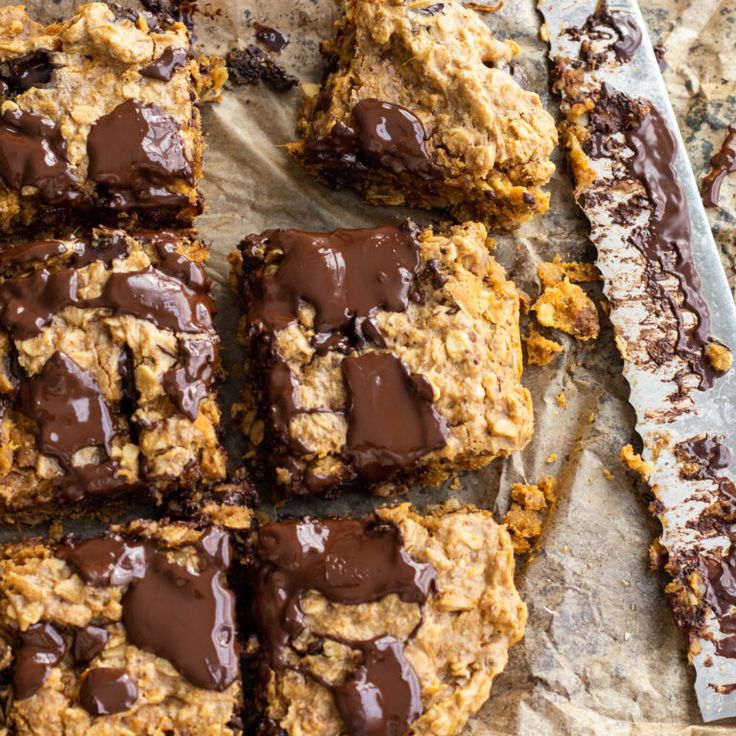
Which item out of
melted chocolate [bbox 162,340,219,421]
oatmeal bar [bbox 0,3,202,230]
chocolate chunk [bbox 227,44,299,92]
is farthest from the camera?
chocolate chunk [bbox 227,44,299,92]

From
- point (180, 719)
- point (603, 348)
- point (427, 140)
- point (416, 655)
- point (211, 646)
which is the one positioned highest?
point (427, 140)

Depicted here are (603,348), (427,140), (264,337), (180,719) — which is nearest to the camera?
(180,719)

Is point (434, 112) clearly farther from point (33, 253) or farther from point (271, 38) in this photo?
point (33, 253)

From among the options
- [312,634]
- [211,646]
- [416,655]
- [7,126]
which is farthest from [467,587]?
[7,126]

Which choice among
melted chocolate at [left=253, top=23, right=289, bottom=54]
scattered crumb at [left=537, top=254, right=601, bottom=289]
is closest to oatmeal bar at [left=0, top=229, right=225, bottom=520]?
melted chocolate at [left=253, top=23, right=289, bottom=54]

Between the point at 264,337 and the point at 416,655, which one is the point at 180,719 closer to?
the point at 416,655

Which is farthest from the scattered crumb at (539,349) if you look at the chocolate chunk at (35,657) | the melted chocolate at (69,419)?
the chocolate chunk at (35,657)

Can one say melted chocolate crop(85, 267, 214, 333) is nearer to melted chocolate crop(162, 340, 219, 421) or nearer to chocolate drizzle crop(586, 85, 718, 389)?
melted chocolate crop(162, 340, 219, 421)

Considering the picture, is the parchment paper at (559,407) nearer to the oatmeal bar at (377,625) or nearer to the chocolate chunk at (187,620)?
the oatmeal bar at (377,625)
